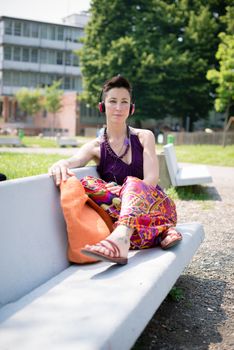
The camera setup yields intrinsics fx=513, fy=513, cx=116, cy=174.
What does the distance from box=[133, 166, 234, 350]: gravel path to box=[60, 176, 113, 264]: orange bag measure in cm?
64

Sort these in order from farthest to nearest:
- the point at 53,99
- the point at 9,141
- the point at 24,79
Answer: the point at 24,79 < the point at 53,99 < the point at 9,141

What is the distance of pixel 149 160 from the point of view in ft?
13.3

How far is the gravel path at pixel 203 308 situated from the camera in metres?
3.03

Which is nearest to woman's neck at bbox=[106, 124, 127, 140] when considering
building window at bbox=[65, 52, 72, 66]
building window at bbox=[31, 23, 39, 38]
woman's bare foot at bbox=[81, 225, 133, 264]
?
woman's bare foot at bbox=[81, 225, 133, 264]

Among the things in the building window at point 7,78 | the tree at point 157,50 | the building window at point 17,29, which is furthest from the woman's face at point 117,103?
the building window at point 17,29

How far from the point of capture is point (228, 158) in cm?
1902

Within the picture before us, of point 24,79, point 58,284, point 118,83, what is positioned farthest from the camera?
point 24,79

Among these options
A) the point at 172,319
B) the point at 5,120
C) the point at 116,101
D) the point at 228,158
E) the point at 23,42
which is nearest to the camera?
the point at 172,319

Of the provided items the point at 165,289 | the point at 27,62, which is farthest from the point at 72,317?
the point at 27,62

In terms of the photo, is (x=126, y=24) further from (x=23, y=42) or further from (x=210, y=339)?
(x=210, y=339)

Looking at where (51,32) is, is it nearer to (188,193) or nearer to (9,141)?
(9,141)

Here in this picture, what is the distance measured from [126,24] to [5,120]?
30596 millimetres

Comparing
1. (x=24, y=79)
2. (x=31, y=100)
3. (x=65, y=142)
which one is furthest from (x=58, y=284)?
(x=24, y=79)

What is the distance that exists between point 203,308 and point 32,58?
7263cm
